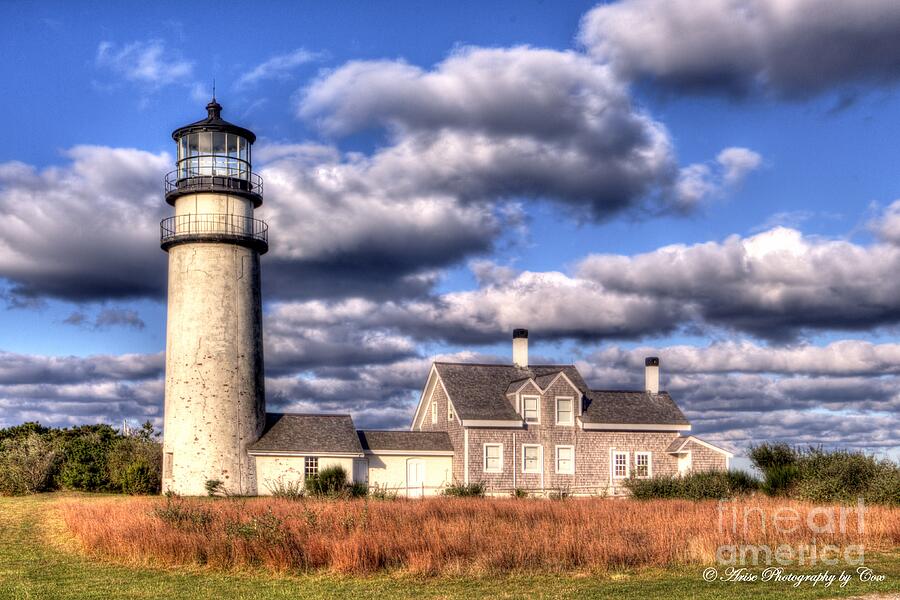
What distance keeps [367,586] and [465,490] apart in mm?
20479

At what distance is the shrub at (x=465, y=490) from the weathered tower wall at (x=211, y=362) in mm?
7411

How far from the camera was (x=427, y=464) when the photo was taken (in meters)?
38.6

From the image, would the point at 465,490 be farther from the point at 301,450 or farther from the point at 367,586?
the point at 367,586

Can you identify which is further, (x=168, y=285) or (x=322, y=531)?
(x=168, y=285)

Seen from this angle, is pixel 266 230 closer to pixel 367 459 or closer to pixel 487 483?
pixel 367 459

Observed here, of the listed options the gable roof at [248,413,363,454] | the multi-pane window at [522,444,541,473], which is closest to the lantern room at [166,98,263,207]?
the gable roof at [248,413,363,454]

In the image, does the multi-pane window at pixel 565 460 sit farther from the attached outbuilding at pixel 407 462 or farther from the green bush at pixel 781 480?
the green bush at pixel 781 480

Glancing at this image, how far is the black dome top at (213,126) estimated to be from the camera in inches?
1371

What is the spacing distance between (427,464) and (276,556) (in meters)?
21.8

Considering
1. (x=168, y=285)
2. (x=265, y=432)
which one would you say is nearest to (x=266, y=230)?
(x=168, y=285)

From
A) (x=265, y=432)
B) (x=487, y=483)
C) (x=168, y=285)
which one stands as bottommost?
(x=487, y=483)

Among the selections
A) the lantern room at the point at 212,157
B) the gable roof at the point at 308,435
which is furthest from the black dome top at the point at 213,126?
the gable roof at the point at 308,435

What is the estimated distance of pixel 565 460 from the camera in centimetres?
4012

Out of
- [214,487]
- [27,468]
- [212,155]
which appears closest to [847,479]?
[214,487]
